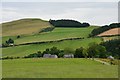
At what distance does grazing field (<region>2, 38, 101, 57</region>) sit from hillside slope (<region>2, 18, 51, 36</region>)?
19.3m

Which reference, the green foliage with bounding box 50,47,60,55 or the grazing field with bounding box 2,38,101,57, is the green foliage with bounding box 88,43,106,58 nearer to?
the grazing field with bounding box 2,38,101,57

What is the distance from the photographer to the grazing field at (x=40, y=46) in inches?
3777

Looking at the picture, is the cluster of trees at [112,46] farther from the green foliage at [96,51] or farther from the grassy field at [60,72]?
the grassy field at [60,72]

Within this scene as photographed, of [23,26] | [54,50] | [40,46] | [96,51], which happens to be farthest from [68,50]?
[23,26]

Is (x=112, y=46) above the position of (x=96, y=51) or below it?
above

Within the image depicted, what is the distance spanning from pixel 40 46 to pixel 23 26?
28.6 metres

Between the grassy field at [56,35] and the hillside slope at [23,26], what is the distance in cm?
622

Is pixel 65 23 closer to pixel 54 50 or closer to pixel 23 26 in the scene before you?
pixel 23 26

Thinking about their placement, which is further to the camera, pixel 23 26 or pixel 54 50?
pixel 23 26

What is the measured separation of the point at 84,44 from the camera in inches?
4080

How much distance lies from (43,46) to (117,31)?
2892 cm

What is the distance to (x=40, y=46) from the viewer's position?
104500 millimetres

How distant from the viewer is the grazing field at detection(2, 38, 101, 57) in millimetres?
95931

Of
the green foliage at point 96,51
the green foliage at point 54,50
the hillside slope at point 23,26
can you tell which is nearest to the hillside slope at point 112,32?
the green foliage at point 96,51
